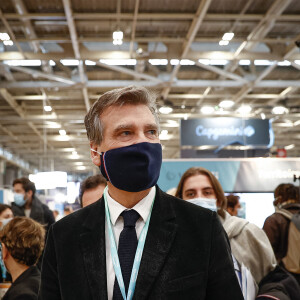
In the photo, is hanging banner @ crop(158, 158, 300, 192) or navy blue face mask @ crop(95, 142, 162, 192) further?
hanging banner @ crop(158, 158, 300, 192)

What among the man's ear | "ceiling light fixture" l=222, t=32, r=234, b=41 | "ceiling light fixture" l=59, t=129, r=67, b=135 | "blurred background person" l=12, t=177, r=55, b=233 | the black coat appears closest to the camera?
the man's ear

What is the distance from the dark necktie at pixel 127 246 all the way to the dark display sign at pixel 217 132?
6491 millimetres

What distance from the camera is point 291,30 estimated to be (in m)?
8.54

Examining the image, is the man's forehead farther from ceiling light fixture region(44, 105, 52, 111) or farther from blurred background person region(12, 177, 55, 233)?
ceiling light fixture region(44, 105, 52, 111)

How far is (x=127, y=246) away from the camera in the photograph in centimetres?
130

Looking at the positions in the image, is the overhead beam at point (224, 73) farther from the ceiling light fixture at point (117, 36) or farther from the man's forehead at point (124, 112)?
the man's forehead at point (124, 112)

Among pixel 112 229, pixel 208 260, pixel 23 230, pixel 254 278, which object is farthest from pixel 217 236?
pixel 23 230

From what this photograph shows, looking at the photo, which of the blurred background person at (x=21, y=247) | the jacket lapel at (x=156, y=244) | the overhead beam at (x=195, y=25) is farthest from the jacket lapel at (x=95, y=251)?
the overhead beam at (x=195, y=25)

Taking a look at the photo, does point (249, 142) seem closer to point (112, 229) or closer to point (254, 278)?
point (254, 278)

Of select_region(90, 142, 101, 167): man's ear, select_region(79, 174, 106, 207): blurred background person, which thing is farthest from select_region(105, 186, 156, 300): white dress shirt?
select_region(79, 174, 106, 207): blurred background person

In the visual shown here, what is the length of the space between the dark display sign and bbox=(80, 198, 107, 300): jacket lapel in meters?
6.47

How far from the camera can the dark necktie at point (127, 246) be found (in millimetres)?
1256

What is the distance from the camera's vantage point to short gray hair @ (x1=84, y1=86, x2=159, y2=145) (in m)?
1.37

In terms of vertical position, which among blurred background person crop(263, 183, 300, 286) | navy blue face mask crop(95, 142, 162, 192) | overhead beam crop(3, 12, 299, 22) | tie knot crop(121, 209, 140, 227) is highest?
overhead beam crop(3, 12, 299, 22)
